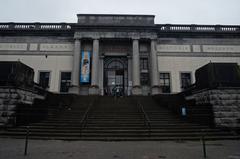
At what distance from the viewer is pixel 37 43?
68.8ft

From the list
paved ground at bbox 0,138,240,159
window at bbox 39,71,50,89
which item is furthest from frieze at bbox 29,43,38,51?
paved ground at bbox 0,138,240,159

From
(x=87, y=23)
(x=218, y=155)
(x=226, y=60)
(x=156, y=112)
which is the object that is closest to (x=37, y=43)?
(x=87, y=23)

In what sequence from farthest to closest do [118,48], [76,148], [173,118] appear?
[118,48] < [173,118] < [76,148]

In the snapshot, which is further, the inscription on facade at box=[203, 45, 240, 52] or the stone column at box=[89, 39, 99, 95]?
the inscription on facade at box=[203, 45, 240, 52]

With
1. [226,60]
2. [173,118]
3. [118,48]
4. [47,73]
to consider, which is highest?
[118,48]

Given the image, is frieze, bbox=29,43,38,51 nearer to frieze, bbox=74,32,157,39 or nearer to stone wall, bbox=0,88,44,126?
frieze, bbox=74,32,157,39

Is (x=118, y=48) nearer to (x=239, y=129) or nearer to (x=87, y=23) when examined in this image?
(x=87, y=23)

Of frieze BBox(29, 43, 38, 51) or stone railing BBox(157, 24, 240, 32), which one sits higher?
stone railing BBox(157, 24, 240, 32)

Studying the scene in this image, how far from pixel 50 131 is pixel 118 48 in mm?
15606

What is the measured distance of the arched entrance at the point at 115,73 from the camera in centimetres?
2124

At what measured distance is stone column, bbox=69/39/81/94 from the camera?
18.8m

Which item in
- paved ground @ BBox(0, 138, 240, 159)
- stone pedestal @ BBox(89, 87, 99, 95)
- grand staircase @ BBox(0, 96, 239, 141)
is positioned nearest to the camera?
paved ground @ BBox(0, 138, 240, 159)

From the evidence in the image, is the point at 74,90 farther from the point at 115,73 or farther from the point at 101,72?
the point at 115,73

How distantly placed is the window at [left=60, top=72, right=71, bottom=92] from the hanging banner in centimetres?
209
